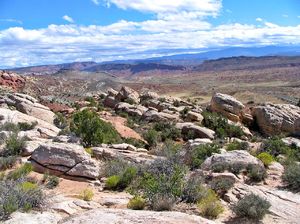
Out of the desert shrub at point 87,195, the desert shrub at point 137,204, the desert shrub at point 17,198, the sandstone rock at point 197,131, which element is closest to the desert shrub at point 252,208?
the desert shrub at point 137,204

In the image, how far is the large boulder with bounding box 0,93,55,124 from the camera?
32.1 m

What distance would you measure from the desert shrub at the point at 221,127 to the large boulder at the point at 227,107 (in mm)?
2656

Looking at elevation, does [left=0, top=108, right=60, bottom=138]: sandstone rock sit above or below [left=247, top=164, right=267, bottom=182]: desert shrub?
above

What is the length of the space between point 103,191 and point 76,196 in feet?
4.58

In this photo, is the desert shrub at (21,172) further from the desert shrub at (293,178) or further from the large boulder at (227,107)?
the large boulder at (227,107)

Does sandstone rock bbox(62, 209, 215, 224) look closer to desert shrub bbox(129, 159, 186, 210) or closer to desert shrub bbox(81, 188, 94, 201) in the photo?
desert shrub bbox(129, 159, 186, 210)

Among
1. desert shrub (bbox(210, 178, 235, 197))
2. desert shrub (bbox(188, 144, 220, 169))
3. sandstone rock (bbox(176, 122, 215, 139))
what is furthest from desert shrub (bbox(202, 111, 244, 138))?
desert shrub (bbox(210, 178, 235, 197))

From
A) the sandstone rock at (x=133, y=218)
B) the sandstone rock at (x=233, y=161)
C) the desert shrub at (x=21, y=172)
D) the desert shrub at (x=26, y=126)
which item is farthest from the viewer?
the desert shrub at (x=26, y=126)

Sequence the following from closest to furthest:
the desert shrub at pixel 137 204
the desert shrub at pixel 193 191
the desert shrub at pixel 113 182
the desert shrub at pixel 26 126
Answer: the desert shrub at pixel 137 204
the desert shrub at pixel 193 191
the desert shrub at pixel 113 182
the desert shrub at pixel 26 126

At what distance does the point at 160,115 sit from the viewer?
3769cm

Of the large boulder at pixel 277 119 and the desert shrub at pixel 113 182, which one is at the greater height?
the desert shrub at pixel 113 182

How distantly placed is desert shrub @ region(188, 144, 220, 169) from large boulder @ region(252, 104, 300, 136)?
16564 mm

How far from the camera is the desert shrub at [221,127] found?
3245cm

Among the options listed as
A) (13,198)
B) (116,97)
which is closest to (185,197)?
(13,198)
